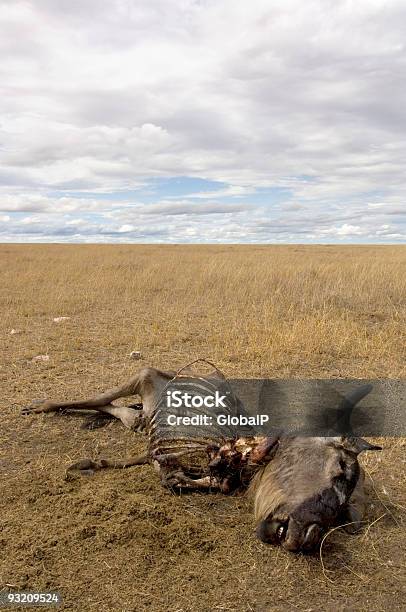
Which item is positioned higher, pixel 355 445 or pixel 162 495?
pixel 355 445

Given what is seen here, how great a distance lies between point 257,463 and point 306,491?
606 millimetres

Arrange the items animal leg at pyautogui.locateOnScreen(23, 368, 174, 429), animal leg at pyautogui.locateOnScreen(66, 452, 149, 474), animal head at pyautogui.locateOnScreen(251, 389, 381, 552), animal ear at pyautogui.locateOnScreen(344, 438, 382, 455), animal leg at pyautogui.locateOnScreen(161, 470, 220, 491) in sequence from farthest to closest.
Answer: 1. animal leg at pyautogui.locateOnScreen(23, 368, 174, 429)
2. animal leg at pyautogui.locateOnScreen(66, 452, 149, 474)
3. animal leg at pyautogui.locateOnScreen(161, 470, 220, 491)
4. animal ear at pyautogui.locateOnScreen(344, 438, 382, 455)
5. animal head at pyautogui.locateOnScreen(251, 389, 381, 552)

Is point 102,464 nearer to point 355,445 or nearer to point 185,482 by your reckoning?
point 185,482

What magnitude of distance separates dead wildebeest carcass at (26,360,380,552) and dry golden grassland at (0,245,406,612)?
0.45 ft

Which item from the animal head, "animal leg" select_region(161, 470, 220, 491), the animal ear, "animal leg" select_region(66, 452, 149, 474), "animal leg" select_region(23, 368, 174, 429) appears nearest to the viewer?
the animal head

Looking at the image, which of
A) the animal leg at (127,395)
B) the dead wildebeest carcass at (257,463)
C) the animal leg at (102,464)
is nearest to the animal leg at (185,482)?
the dead wildebeest carcass at (257,463)

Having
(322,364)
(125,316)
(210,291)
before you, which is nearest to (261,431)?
(322,364)

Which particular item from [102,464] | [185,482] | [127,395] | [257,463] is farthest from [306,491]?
[127,395]

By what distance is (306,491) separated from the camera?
2.73 metres

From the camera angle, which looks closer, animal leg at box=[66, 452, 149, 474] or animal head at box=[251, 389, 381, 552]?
animal head at box=[251, 389, 381, 552]

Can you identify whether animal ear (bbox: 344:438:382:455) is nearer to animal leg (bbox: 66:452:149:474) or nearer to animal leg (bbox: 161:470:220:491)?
animal leg (bbox: 161:470:220:491)

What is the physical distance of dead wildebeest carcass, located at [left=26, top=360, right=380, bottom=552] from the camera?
9.06 feet

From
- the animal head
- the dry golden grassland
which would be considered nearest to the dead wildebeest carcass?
the animal head

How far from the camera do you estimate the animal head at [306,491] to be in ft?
8.89
